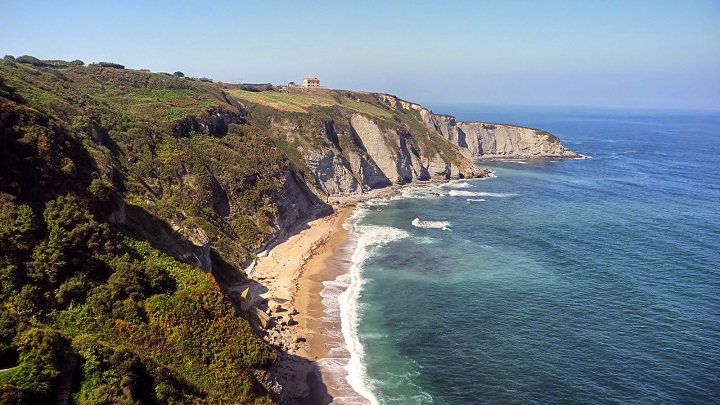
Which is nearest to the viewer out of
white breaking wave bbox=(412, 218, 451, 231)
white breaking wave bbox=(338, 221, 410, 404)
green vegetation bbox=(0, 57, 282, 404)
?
green vegetation bbox=(0, 57, 282, 404)

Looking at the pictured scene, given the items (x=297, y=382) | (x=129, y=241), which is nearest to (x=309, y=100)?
(x=129, y=241)

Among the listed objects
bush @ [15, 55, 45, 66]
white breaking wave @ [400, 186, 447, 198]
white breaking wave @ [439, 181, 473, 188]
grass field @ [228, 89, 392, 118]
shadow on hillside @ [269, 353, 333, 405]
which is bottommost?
shadow on hillside @ [269, 353, 333, 405]

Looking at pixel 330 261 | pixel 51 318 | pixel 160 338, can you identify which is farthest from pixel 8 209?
pixel 330 261

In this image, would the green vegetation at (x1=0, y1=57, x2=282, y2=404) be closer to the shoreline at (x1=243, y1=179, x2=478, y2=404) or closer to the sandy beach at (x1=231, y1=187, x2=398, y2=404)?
the shoreline at (x1=243, y1=179, x2=478, y2=404)

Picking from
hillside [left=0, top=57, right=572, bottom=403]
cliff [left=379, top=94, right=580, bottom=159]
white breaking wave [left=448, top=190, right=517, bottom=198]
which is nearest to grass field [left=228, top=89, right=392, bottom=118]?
cliff [left=379, top=94, right=580, bottom=159]

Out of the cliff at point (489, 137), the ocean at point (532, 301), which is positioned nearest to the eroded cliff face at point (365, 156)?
the ocean at point (532, 301)

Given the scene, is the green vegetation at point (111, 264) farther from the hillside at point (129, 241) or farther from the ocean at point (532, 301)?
the ocean at point (532, 301)

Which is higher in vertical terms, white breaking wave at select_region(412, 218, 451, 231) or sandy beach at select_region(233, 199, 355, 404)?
white breaking wave at select_region(412, 218, 451, 231)
